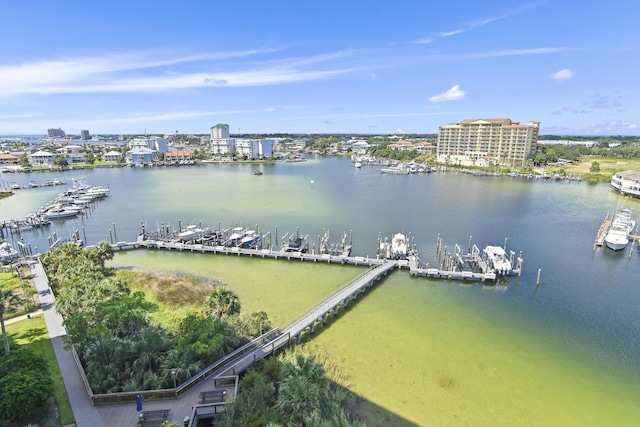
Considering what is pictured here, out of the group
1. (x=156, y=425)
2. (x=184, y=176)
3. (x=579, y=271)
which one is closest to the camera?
(x=156, y=425)

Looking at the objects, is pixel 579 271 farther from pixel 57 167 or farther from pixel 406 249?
pixel 57 167

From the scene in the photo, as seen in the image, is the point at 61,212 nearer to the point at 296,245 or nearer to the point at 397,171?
the point at 296,245

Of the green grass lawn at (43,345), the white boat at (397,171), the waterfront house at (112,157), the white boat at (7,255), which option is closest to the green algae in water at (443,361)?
the green grass lawn at (43,345)

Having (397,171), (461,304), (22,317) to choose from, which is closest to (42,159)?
(397,171)

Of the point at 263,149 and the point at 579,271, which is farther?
the point at 263,149

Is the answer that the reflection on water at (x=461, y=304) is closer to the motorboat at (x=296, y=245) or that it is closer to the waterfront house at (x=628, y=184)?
the motorboat at (x=296, y=245)

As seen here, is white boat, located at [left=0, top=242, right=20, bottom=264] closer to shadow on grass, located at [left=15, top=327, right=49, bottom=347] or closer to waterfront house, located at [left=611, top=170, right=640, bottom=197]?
shadow on grass, located at [left=15, top=327, right=49, bottom=347]

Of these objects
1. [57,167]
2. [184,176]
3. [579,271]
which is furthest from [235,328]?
[57,167]
